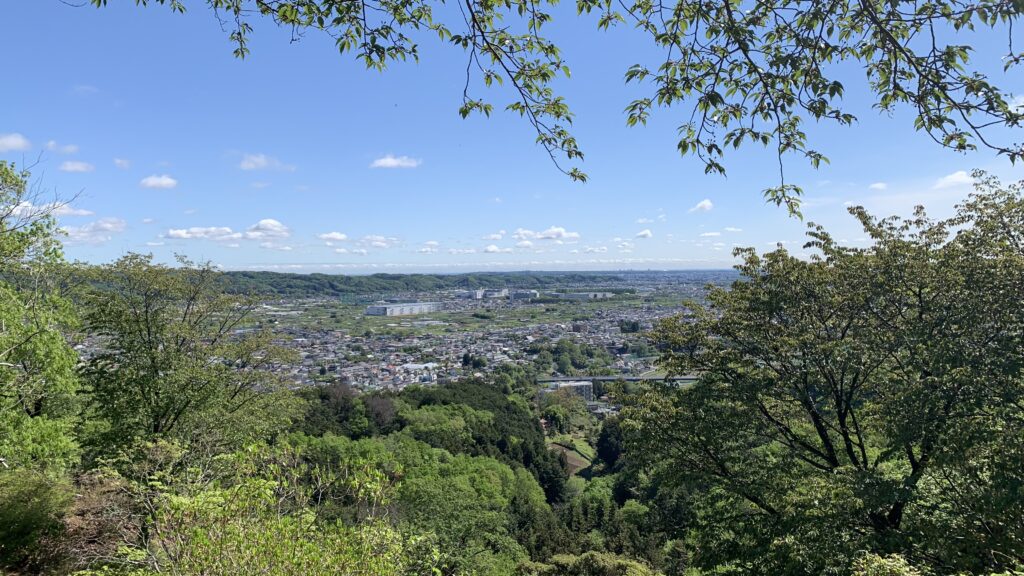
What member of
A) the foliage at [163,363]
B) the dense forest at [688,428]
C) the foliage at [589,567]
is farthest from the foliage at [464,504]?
the foliage at [163,363]

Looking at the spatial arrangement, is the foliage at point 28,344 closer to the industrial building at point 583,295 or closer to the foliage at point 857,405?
the foliage at point 857,405

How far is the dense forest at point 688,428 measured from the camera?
5438 mm

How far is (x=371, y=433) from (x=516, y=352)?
172ft

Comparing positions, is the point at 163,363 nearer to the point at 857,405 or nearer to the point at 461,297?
the point at 857,405

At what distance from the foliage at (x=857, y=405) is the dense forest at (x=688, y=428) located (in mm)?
40

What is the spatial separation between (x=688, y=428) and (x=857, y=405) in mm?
3486

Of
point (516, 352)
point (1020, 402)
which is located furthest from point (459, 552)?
point (516, 352)

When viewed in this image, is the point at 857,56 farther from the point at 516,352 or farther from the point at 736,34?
the point at 516,352

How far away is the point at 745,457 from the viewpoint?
9156mm

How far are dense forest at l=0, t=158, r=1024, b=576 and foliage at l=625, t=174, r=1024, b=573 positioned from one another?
0.04 m

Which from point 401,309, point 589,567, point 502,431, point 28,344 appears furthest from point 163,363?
point 401,309

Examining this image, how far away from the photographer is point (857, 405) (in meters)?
9.67

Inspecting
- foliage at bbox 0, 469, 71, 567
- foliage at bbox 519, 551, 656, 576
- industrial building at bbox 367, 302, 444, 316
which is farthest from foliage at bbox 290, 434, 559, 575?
industrial building at bbox 367, 302, 444, 316

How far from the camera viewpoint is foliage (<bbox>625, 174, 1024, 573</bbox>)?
595 centimetres
